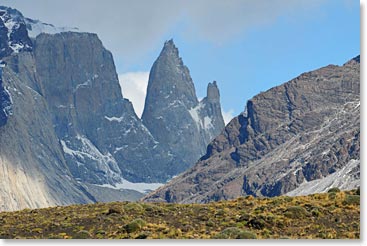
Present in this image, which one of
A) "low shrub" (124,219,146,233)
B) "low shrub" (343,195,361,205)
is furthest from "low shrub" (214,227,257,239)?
"low shrub" (343,195,361,205)

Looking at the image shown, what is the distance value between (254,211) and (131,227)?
23.8ft

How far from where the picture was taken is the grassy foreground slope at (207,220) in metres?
38.4

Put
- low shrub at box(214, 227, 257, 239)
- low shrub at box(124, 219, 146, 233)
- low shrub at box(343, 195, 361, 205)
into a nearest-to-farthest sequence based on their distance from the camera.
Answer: low shrub at box(214, 227, 257, 239), low shrub at box(124, 219, 146, 233), low shrub at box(343, 195, 361, 205)

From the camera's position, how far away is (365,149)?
119ft

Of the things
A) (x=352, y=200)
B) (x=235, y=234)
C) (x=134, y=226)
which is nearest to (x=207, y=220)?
(x=134, y=226)

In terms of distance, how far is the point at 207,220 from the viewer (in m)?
43.2

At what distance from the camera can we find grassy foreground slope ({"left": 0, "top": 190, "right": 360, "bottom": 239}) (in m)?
38.4

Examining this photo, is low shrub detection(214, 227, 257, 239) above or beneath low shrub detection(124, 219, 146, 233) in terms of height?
beneath

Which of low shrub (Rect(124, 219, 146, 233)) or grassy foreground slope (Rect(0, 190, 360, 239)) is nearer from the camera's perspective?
grassy foreground slope (Rect(0, 190, 360, 239))

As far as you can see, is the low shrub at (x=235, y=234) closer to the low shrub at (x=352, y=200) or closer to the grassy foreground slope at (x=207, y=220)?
the grassy foreground slope at (x=207, y=220)

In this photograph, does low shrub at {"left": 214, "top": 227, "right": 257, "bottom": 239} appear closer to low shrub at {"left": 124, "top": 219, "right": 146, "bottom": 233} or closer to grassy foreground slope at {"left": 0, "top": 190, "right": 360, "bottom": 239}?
grassy foreground slope at {"left": 0, "top": 190, "right": 360, "bottom": 239}

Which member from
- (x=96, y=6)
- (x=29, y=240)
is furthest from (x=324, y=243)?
(x=96, y=6)

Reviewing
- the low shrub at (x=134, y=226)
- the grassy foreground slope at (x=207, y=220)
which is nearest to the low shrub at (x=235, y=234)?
the grassy foreground slope at (x=207, y=220)

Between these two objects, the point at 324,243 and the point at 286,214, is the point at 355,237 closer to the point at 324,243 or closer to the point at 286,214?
the point at 324,243
